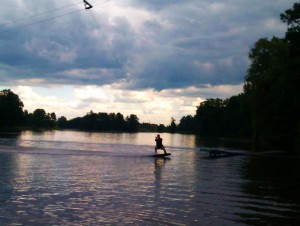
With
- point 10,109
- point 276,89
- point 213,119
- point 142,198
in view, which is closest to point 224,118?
point 213,119

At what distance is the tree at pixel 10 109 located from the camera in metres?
168

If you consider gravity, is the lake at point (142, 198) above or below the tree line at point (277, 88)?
below

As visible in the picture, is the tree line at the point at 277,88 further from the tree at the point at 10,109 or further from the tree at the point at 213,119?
the tree at the point at 10,109

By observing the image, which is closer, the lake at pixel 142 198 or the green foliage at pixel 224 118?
the lake at pixel 142 198

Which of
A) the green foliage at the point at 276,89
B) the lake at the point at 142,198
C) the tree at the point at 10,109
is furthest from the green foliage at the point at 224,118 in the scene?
the lake at the point at 142,198

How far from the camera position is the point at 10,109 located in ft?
557

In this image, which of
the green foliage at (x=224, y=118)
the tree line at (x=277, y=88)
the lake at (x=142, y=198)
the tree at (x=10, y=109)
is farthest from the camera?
the green foliage at (x=224, y=118)

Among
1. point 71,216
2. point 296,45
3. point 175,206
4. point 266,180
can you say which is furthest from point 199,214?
point 296,45

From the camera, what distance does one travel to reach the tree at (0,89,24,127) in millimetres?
167875

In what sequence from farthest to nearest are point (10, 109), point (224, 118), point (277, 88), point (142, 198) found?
point (224, 118)
point (10, 109)
point (277, 88)
point (142, 198)

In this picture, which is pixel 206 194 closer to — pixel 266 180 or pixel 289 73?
pixel 266 180

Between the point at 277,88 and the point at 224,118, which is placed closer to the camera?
the point at 277,88

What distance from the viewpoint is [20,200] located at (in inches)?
601

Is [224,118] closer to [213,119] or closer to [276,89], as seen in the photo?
[213,119]
